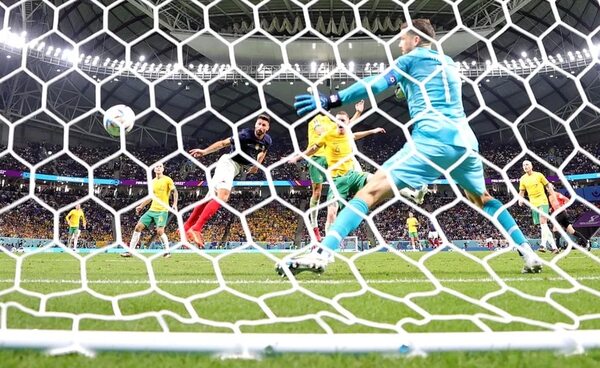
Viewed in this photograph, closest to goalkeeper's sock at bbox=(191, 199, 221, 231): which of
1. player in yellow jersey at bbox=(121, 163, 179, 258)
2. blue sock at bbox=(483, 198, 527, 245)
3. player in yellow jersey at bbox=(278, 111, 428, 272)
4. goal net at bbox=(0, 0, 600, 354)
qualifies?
goal net at bbox=(0, 0, 600, 354)

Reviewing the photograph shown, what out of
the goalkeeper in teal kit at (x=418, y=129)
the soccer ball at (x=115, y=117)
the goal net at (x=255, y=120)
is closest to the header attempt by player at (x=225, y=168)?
the goal net at (x=255, y=120)

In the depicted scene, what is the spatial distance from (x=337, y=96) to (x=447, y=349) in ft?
5.91

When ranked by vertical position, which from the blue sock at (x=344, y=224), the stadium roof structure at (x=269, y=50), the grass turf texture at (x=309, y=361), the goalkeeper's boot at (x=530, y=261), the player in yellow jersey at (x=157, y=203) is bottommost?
the grass turf texture at (x=309, y=361)

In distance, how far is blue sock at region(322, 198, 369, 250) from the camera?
9.72 feet

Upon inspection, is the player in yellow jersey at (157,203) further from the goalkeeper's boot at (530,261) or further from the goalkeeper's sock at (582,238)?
the goalkeeper's sock at (582,238)

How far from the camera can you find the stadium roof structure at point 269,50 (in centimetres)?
2278

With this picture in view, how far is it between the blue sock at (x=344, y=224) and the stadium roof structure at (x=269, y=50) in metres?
17.9

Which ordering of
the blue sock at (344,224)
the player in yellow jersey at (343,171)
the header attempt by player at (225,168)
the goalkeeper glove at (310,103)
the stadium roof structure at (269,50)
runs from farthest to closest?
1. the stadium roof structure at (269,50)
2. the player in yellow jersey at (343,171)
3. the header attempt by player at (225,168)
4. the blue sock at (344,224)
5. the goalkeeper glove at (310,103)

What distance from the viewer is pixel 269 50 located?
24.0 m

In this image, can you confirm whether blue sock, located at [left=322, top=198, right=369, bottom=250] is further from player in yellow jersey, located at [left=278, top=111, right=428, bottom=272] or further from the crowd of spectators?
the crowd of spectators

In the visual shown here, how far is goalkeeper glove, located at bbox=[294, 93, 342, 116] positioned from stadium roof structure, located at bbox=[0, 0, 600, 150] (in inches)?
702

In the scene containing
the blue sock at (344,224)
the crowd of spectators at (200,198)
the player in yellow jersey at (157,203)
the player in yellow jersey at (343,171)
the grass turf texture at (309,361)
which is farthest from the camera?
the crowd of spectators at (200,198)

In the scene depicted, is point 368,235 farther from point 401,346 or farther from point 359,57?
point 401,346

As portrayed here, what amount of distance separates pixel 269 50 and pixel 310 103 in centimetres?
2231
